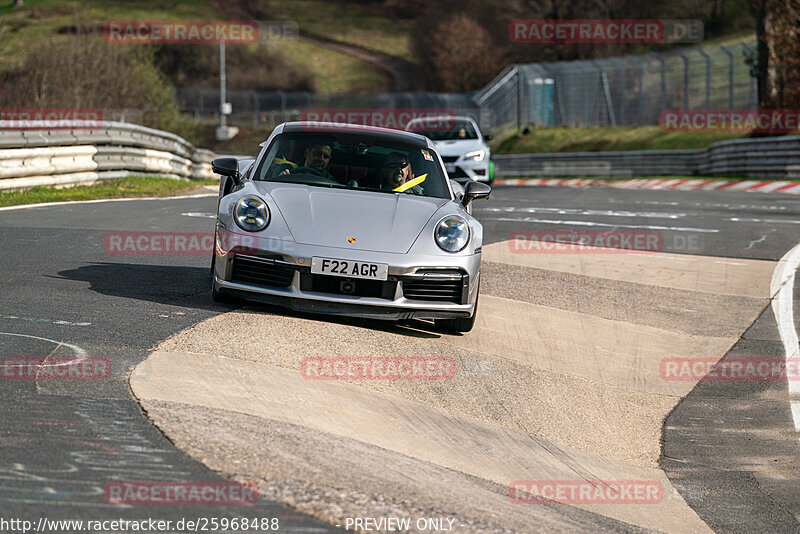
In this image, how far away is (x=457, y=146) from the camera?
2094cm

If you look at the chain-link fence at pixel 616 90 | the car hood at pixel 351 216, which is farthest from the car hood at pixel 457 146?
the chain-link fence at pixel 616 90

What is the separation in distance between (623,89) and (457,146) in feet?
72.1

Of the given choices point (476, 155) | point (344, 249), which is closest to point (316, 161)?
point (344, 249)

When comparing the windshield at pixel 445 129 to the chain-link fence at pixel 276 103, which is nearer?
the windshield at pixel 445 129

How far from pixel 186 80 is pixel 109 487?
8340 centimetres

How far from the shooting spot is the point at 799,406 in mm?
7215

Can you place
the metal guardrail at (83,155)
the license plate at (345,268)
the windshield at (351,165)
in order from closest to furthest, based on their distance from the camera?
the license plate at (345,268), the windshield at (351,165), the metal guardrail at (83,155)

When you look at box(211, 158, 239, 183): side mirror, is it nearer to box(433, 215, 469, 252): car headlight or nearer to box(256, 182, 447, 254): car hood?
box(256, 182, 447, 254): car hood

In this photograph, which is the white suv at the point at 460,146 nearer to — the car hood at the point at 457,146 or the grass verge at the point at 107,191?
the car hood at the point at 457,146

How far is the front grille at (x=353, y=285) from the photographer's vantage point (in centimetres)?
687

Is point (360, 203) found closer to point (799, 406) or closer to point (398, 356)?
point (398, 356)

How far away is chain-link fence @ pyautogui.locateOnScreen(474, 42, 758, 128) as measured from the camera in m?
36.4

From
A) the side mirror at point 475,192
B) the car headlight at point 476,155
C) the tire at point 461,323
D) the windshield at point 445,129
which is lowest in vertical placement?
the tire at point 461,323

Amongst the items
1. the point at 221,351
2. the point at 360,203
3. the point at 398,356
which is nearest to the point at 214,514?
the point at 221,351
